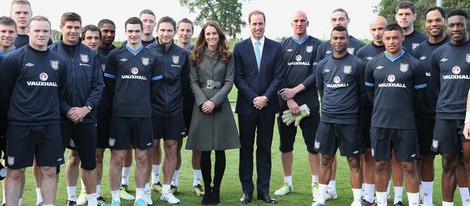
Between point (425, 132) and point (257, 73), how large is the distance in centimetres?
218

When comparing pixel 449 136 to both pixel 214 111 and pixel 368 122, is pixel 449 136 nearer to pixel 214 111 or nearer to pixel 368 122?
pixel 368 122

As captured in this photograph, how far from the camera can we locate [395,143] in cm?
634

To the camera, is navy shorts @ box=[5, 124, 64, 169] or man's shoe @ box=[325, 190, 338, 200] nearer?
navy shorts @ box=[5, 124, 64, 169]

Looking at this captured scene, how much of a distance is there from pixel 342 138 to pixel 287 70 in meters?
1.52

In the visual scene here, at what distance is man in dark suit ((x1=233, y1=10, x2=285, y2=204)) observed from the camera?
24.1 ft

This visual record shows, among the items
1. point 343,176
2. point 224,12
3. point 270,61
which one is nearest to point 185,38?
point 270,61

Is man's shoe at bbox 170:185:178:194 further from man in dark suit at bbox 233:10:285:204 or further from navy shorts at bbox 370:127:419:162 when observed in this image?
navy shorts at bbox 370:127:419:162

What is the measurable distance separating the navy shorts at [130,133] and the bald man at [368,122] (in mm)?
2577

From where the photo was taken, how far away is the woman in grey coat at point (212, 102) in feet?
23.1

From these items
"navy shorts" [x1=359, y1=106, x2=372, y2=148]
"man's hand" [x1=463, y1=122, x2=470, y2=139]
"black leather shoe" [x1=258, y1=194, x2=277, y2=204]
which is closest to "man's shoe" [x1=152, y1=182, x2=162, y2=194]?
"black leather shoe" [x1=258, y1=194, x2=277, y2=204]

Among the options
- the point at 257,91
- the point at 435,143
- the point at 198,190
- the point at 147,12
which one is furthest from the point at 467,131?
the point at 147,12

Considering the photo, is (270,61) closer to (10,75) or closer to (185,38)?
(185,38)

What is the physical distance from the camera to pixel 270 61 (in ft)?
24.2

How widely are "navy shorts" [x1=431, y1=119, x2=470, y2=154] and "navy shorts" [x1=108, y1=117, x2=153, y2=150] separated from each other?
334 centimetres
